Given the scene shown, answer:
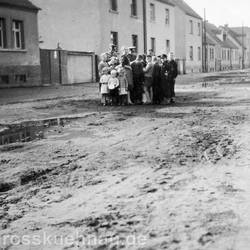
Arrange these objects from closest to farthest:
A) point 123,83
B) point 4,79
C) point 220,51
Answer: point 123,83, point 4,79, point 220,51

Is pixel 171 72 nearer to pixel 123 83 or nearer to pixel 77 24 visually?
pixel 123 83

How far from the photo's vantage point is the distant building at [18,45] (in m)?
25.4

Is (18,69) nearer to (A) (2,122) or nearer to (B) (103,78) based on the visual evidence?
(B) (103,78)

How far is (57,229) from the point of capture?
421 centimetres

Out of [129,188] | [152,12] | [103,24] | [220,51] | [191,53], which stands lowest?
[129,188]

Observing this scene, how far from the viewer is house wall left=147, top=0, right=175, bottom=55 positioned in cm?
4222

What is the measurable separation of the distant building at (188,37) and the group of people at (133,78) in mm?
36107

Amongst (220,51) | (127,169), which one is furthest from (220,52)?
(127,169)

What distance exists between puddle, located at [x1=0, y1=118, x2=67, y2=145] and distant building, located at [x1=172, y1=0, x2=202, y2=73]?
41.7 meters

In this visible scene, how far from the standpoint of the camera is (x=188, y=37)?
56719mm

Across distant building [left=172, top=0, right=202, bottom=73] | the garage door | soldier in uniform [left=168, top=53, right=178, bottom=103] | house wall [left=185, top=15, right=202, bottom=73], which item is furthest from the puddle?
house wall [left=185, top=15, right=202, bottom=73]

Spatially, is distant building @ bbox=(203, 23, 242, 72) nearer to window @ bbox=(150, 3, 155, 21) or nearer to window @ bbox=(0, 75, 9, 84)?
window @ bbox=(150, 3, 155, 21)

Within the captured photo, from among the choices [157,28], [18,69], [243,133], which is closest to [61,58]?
[18,69]

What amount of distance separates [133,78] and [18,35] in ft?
43.0
